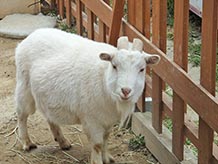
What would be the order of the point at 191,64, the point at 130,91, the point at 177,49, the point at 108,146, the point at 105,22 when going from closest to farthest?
1. the point at 130,91
2. the point at 177,49
3. the point at 108,146
4. the point at 105,22
5. the point at 191,64

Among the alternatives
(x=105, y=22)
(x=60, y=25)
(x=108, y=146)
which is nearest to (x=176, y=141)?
(x=108, y=146)

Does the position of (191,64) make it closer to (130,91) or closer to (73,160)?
(73,160)

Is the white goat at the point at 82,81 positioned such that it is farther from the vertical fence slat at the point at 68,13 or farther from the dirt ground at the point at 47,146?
the vertical fence slat at the point at 68,13

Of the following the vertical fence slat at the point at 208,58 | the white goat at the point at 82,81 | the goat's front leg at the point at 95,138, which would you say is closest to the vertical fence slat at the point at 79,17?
the white goat at the point at 82,81

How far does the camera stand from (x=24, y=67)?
4895 mm

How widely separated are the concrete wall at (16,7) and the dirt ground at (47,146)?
2.80 meters

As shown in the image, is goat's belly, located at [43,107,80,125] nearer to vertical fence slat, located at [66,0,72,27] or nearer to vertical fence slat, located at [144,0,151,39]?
vertical fence slat, located at [144,0,151,39]

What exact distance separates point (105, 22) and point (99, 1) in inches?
12.7

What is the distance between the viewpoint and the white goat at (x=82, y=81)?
4086mm

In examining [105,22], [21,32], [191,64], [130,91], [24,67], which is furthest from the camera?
[21,32]

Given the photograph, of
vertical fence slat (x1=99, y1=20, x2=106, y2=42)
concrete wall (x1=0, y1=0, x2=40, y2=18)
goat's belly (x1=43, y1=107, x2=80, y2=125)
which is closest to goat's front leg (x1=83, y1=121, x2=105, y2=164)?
goat's belly (x1=43, y1=107, x2=80, y2=125)

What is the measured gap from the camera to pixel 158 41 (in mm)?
4895

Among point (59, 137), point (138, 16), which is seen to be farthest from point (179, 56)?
point (59, 137)

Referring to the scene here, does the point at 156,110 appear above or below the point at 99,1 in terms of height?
below
